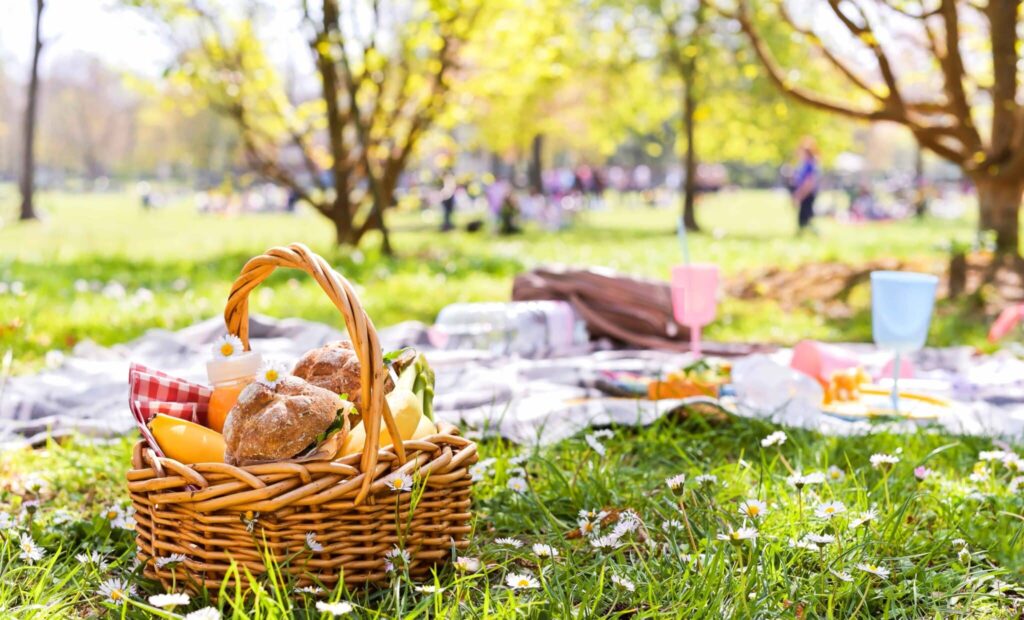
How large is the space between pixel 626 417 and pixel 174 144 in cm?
5099

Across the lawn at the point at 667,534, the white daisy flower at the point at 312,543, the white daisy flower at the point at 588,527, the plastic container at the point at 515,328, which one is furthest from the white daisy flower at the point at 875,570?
the plastic container at the point at 515,328

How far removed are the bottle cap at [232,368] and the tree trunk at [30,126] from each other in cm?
1474

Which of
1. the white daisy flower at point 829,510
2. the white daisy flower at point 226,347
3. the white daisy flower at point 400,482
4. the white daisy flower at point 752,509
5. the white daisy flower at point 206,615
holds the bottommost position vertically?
the white daisy flower at point 829,510

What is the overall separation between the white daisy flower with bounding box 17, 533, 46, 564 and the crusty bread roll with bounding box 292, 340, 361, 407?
569mm

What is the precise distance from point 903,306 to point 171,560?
89.5 inches

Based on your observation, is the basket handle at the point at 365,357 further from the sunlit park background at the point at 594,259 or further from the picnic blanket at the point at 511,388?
the picnic blanket at the point at 511,388

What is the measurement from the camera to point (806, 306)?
6.31 meters

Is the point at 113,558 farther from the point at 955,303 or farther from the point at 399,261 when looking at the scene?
the point at 399,261

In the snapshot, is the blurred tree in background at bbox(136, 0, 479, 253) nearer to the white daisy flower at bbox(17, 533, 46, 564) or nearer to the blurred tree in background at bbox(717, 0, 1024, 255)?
the blurred tree in background at bbox(717, 0, 1024, 255)

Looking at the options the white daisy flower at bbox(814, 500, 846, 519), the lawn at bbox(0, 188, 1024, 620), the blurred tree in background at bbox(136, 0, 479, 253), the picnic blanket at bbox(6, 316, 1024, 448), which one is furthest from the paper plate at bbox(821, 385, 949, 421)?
the blurred tree in background at bbox(136, 0, 479, 253)

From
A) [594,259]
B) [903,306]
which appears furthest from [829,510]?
[594,259]

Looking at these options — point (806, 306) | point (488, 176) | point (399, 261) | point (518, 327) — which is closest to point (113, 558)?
point (518, 327)

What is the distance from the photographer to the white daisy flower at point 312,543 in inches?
63.9

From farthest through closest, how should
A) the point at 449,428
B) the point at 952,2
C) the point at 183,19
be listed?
the point at 183,19
the point at 952,2
the point at 449,428
